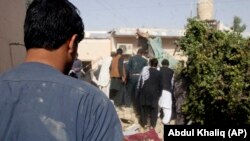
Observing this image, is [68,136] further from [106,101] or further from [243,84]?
[243,84]

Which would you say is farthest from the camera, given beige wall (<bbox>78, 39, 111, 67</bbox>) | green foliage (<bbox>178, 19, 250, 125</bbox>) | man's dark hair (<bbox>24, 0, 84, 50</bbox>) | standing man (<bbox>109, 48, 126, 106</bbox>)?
beige wall (<bbox>78, 39, 111, 67</bbox>)

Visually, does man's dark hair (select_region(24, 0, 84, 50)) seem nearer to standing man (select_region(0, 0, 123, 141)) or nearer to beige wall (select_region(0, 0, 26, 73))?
standing man (select_region(0, 0, 123, 141))

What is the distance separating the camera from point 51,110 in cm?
143

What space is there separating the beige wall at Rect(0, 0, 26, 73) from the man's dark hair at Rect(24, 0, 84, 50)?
5.77 meters

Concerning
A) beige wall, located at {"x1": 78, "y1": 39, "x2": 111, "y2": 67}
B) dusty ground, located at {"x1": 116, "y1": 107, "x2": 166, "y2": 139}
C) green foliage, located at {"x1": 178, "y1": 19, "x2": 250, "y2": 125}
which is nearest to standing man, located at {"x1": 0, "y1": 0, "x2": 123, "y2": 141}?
green foliage, located at {"x1": 178, "y1": 19, "x2": 250, "y2": 125}

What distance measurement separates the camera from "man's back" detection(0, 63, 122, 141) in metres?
1.42

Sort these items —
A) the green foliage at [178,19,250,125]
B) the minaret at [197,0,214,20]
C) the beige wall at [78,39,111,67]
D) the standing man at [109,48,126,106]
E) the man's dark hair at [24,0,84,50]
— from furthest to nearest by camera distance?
1. the beige wall at [78,39,111,67]
2. the minaret at [197,0,214,20]
3. the standing man at [109,48,126,106]
4. the green foliage at [178,19,250,125]
5. the man's dark hair at [24,0,84,50]

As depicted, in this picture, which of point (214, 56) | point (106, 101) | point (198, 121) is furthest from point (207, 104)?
point (106, 101)

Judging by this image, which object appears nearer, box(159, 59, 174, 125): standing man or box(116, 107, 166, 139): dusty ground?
box(159, 59, 174, 125): standing man

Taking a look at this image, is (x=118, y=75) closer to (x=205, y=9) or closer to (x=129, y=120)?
(x=129, y=120)

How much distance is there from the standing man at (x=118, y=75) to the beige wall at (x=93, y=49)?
25.1 ft

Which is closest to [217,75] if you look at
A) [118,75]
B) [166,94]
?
[166,94]

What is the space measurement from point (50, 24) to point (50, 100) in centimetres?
27

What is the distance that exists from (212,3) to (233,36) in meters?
9.46
